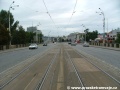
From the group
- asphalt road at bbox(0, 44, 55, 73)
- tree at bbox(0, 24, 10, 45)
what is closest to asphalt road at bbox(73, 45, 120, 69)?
asphalt road at bbox(0, 44, 55, 73)

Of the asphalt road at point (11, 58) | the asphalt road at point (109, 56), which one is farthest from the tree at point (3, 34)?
the asphalt road at point (109, 56)

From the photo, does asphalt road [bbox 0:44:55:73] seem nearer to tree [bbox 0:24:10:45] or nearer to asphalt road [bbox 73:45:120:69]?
asphalt road [bbox 73:45:120:69]

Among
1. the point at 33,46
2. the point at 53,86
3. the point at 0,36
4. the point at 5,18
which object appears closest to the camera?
the point at 53,86

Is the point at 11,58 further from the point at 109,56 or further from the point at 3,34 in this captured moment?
the point at 3,34

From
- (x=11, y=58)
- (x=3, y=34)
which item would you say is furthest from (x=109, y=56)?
(x=3, y=34)

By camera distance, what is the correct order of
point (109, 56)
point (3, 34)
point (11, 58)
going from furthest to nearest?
point (3, 34)
point (109, 56)
point (11, 58)

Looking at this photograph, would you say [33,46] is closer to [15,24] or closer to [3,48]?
[3,48]

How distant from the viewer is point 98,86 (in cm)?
1058

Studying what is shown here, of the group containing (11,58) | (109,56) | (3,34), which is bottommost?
(11,58)

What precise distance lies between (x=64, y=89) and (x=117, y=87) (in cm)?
208

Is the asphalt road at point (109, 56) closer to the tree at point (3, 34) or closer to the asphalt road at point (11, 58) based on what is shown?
the asphalt road at point (11, 58)

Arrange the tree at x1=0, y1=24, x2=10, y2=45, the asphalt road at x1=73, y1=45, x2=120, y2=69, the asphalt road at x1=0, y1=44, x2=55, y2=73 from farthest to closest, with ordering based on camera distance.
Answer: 1. the tree at x1=0, y1=24, x2=10, y2=45
2. the asphalt road at x1=73, y1=45, x2=120, y2=69
3. the asphalt road at x1=0, y1=44, x2=55, y2=73

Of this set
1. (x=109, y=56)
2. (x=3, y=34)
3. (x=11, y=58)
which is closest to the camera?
(x=11, y=58)

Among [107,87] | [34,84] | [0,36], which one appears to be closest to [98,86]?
[107,87]
